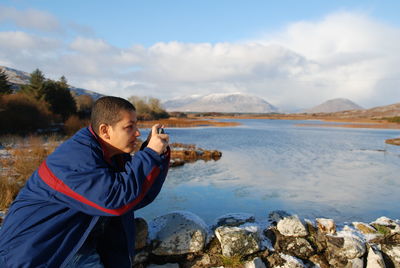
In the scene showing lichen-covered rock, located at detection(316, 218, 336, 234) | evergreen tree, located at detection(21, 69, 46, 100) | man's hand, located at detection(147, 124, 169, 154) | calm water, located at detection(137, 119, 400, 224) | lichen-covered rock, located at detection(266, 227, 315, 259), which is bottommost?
calm water, located at detection(137, 119, 400, 224)

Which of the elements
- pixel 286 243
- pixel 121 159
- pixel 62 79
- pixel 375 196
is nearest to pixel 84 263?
pixel 121 159

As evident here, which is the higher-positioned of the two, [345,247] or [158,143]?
[158,143]

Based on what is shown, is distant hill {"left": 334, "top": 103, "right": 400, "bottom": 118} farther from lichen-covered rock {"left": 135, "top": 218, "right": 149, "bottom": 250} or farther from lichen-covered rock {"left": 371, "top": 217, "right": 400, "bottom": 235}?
lichen-covered rock {"left": 135, "top": 218, "right": 149, "bottom": 250}

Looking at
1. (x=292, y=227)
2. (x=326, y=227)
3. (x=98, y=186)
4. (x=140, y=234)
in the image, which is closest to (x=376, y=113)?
(x=326, y=227)

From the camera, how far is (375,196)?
8656 millimetres

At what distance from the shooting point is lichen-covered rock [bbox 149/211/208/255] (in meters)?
3.67

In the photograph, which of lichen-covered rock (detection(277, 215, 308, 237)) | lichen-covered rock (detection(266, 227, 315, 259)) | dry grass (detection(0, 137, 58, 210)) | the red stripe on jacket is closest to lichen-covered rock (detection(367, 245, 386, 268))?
lichen-covered rock (detection(266, 227, 315, 259))

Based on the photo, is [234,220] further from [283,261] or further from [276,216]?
[283,261]

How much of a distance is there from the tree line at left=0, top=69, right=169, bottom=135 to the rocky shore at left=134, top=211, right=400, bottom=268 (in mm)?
19324

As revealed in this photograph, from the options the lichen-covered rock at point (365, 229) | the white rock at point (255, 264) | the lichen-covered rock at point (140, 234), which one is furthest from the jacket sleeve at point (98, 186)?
the lichen-covered rock at point (365, 229)

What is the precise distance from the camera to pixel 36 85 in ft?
96.3

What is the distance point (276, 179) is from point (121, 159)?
30.3 feet

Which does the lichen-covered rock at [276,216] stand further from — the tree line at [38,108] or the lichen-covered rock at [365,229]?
the tree line at [38,108]

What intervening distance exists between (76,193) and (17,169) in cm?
849
